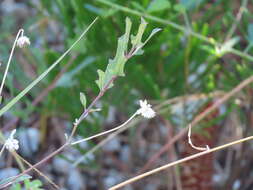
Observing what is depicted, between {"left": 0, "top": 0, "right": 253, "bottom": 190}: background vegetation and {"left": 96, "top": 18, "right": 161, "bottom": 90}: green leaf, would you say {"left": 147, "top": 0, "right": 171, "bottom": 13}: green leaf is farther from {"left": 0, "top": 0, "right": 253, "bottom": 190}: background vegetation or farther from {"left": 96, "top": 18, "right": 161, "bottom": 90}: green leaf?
{"left": 96, "top": 18, "right": 161, "bottom": 90}: green leaf

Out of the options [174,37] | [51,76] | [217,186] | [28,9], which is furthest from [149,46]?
[28,9]

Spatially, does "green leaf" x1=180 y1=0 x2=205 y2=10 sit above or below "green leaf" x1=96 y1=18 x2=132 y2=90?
above

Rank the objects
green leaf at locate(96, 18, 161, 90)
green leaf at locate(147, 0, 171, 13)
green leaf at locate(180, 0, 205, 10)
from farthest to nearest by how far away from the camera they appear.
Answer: green leaf at locate(180, 0, 205, 10)
green leaf at locate(147, 0, 171, 13)
green leaf at locate(96, 18, 161, 90)

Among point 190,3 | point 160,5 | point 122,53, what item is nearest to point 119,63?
point 122,53

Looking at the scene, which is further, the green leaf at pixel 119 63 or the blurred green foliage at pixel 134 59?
the blurred green foliage at pixel 134 59

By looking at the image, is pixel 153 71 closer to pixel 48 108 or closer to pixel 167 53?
pixel 167 53

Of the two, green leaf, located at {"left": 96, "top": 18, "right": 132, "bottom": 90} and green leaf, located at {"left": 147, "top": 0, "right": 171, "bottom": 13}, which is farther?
green leaf, located at {"left": 147, "top": 0, "right": 171, "bottom": 13}

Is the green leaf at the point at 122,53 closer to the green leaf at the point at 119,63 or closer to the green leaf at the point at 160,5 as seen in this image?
the green leaf at the point at 119,63

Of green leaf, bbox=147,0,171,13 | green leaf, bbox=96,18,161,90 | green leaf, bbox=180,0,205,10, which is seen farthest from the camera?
green leaf, bbox=180,0,205,10

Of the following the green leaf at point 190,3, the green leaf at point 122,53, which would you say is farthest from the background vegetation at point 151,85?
the green leaf at point 122,53

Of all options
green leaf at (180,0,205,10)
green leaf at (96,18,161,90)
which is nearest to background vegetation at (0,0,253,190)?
green leaf at (180,0,205,10)

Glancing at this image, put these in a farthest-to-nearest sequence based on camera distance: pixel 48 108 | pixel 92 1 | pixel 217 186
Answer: pixel 217 186 → pixel 48 108 → pixel 92 1
